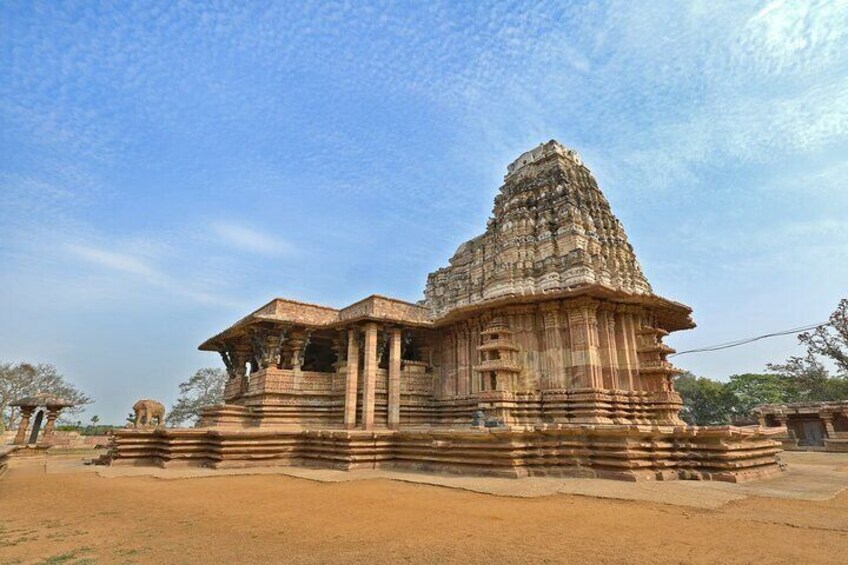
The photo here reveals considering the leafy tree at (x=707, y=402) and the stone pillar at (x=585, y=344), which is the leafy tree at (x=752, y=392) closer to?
the leafy tree at (x=707, y=402)

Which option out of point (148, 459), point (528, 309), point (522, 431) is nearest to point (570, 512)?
point (522, 431)

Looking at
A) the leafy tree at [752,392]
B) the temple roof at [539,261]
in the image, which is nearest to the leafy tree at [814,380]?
the leafy tree at [752,392]

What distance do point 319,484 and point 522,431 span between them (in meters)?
4.32

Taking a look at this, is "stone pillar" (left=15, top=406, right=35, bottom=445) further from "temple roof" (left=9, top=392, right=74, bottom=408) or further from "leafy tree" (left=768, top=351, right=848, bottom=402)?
"leafy tree" (left=768, top=351, right=848, bottom=402)

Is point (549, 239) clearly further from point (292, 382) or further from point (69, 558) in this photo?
point (69, 558)

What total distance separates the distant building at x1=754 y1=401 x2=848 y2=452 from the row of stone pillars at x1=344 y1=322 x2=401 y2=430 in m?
22.5

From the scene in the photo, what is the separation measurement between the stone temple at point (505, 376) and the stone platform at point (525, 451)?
4 cm

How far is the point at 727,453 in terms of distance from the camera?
8719 millimetres

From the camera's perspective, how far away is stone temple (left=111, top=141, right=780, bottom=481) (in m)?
9.59

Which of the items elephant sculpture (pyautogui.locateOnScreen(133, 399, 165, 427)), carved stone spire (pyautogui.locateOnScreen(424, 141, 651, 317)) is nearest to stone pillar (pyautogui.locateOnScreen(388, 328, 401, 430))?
carved stone spire (pyautogui.locateOnScreen(424, 141, 651, 317))

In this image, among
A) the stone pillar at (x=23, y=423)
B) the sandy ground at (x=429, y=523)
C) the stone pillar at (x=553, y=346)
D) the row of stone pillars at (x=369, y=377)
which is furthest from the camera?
the stone pillar at (x=23, y=423)

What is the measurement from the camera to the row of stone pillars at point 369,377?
15188 mm

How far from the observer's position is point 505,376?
13297mm

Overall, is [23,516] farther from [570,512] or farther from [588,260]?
[588,260]
